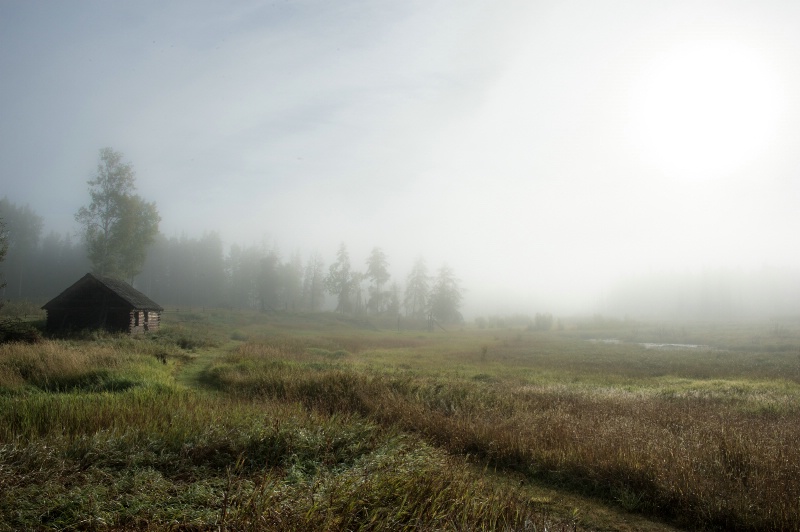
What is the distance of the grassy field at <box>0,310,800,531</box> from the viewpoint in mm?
4562

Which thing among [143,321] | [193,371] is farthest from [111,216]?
[193,371]

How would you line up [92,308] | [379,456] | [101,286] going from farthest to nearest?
[92,308]
[101,286]
[379,456]

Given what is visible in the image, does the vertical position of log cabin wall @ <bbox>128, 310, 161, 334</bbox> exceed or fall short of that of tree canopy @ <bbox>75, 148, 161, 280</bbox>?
it falls short

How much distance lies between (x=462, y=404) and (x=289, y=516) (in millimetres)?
8338

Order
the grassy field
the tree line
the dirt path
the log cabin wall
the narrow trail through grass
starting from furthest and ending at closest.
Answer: the tree line
the log cabin wall
the dirt path
the narrow trail through grass
the grassy field

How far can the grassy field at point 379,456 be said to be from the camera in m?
4.56

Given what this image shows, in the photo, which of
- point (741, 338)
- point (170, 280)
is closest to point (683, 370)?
point (741, 338)

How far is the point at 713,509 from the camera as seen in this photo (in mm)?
5957

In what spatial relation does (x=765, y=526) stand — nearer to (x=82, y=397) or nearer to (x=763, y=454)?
(x=763, y=454)

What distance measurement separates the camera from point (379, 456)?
643 centimetres

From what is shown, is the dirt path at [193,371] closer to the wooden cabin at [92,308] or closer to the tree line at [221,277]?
the wooden cabin at [92,308]

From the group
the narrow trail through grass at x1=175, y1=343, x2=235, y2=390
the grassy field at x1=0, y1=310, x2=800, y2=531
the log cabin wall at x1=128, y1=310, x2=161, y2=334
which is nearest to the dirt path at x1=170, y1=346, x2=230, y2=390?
the narrow trail through grass at x1=175, y1=343, x2=235, y2=390

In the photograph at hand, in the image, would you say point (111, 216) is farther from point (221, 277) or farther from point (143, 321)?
point (221, 277)

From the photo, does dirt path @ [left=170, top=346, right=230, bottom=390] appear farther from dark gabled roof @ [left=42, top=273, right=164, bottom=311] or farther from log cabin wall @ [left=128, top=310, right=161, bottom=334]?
dark gabled roof @ [left=42, top=273, right=164, bottom=311]
